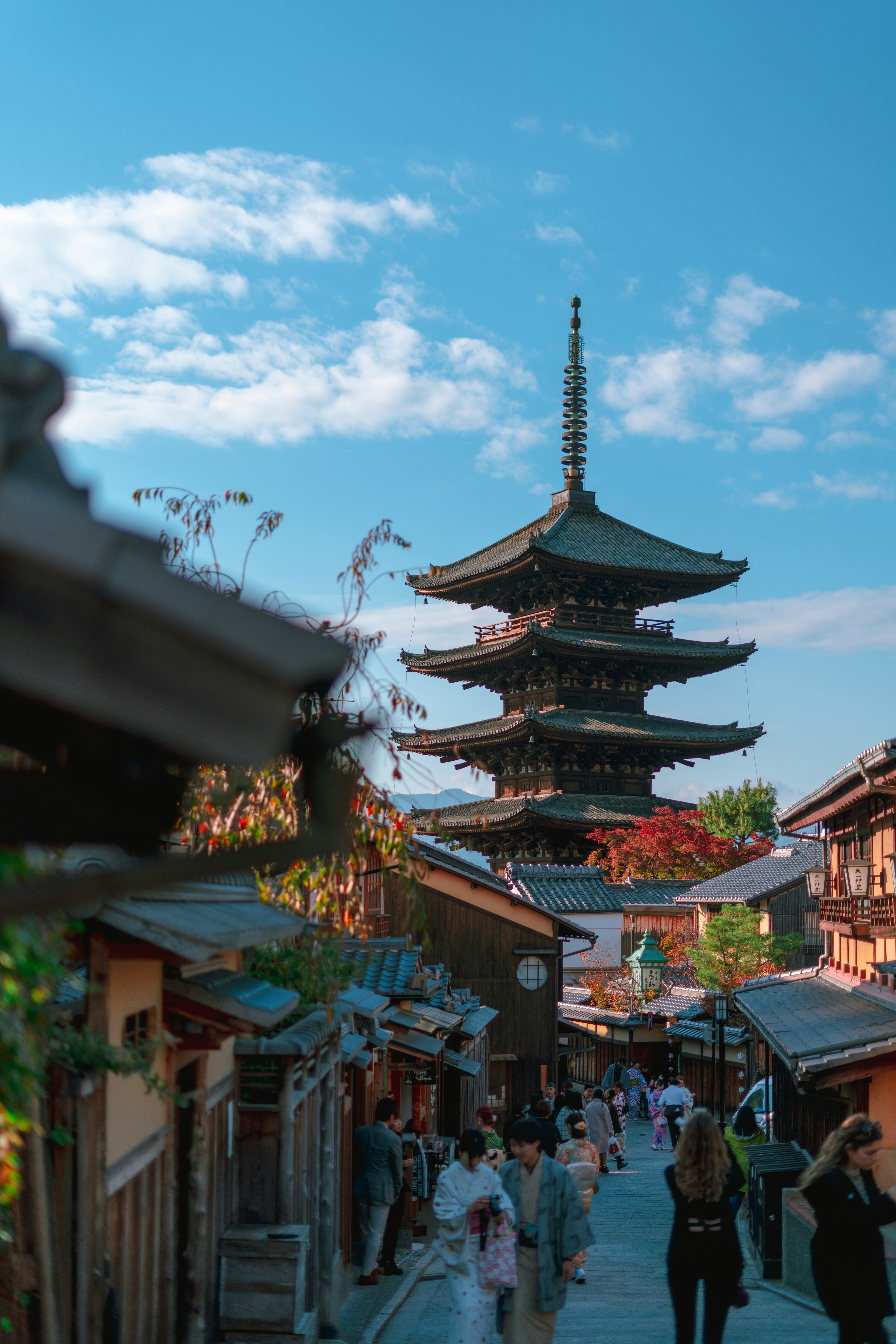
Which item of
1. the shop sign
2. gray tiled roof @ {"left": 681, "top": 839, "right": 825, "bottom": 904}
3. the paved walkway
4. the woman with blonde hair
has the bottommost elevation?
the paved walkway

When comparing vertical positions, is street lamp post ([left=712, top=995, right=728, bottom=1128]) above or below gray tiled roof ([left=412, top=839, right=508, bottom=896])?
below

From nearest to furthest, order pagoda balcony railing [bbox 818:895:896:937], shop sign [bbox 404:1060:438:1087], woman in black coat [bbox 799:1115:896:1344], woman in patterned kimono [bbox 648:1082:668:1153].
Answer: woman in black coat [bbox 799:1115:896:1344], pagoda balcony railing [bbox 818:895:896:937], shop sign [bbox 404:1060:438:1087], woman in patterned kimono [bbox 648:1082:668:1153]

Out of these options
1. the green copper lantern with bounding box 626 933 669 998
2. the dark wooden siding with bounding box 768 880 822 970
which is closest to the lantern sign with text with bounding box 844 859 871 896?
the green copper lantern with bounding box 626 933 669 998

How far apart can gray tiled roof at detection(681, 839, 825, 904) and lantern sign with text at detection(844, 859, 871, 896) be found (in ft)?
64.2

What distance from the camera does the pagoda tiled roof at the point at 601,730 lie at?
40.4 meters

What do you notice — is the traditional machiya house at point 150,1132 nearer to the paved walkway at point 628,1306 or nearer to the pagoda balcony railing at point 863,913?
the paved walkway at point 628,1306

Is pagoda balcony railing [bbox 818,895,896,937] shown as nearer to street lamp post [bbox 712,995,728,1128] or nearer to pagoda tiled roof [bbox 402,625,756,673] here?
street lamp post [bbox 712,995,728,1128]

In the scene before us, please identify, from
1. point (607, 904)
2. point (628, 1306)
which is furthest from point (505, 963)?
point (628, 1306)

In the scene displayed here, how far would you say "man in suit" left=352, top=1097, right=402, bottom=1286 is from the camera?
11.4m

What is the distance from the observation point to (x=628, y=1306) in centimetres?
1029

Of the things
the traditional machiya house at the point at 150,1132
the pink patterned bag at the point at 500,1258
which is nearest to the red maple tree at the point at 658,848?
the traditional machiya house at the point at 150,1132

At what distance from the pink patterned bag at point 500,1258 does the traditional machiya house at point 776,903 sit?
31.2 m

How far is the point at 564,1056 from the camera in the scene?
35.7 meters

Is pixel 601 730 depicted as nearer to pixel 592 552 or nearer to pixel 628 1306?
pixel 592 552
